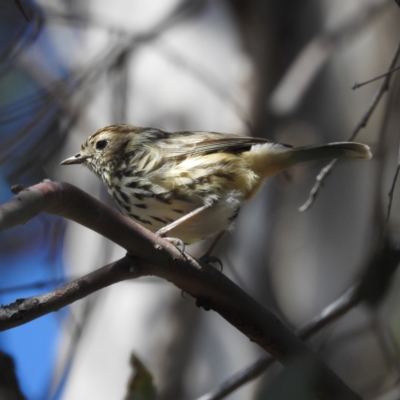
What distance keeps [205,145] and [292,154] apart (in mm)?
487

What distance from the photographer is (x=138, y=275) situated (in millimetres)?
2092

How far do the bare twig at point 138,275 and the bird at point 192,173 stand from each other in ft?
2.12

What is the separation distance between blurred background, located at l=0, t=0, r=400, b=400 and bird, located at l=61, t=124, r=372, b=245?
0.94 metres

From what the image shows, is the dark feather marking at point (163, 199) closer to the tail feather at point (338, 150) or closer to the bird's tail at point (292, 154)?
the bird's tail at point (292, 154)

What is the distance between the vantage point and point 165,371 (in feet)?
13.0

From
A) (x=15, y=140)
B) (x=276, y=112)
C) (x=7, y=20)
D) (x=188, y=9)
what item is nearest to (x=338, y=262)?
(x=276, y=112)

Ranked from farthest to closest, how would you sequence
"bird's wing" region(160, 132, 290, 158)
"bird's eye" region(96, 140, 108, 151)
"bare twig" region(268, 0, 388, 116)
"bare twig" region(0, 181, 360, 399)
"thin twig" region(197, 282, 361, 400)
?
"bare twig" region(268, 0, 388, 116) < "bird's eye" region(96, 140, 108, 151) < "bird's wing" region(160, 132, 290, 158) < "thin twig" region(197, 282, 361, 400) < "bare twig" region(0, 181, 360, 399)

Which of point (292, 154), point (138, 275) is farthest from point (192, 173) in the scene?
point (138, 275)

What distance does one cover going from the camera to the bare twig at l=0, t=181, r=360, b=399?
179cm

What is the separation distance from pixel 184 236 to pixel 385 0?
3.34 meters

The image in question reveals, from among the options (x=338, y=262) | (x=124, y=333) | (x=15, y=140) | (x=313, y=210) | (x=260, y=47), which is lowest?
(x=338, y=262)

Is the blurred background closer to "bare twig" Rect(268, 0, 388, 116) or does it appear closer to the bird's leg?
"bare twig" Rect(268, 0, 388, 116)

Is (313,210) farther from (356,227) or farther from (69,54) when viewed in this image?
(69,54)

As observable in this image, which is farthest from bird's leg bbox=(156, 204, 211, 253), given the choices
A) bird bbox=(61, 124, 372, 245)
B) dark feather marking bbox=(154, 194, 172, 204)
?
dark feather marking bbox=(154, 194, 172, 204)
